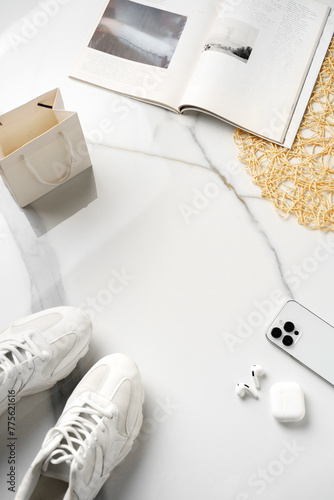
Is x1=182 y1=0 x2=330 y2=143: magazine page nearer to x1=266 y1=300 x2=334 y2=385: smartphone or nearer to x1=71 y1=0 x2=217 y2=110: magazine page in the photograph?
x1=71 y1=0 x2=217 y2=110: magazine page

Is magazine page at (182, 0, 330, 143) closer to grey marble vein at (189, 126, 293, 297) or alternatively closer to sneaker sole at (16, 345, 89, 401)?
grey marble vein at (189, 126, 293, 297)

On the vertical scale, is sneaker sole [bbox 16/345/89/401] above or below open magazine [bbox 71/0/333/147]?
below

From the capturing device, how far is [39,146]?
80 cm

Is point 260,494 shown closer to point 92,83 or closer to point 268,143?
point 268,143

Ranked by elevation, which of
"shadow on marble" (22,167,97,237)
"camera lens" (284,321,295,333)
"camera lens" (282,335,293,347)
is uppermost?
"shadow on marble" (22,167,97,237)

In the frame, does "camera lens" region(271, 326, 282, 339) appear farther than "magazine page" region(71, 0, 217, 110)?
No

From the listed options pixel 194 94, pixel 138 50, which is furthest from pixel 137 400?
pixel 138 50

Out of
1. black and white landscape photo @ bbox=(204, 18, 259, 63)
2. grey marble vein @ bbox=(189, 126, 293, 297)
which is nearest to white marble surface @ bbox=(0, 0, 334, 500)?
grey marble vein @ bbox=(189, 126, 293, 297)

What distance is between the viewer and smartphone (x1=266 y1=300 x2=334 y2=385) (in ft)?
2.67

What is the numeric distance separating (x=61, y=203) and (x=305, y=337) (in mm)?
502

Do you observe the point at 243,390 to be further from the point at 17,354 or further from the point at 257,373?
the point at 17,354

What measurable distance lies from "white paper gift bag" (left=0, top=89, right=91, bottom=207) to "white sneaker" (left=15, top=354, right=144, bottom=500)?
0.33m

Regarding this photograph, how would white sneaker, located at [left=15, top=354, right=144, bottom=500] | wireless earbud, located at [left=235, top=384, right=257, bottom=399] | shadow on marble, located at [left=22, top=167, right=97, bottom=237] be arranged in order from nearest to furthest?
white sneaker, located at [left=15, top=354, right=144, bottom=500]
wireless earbud, located at [left=235, top=384, right=257, bottom=399]
shadow on marble, located at [left=22, top=167, right=97, bottom=237]

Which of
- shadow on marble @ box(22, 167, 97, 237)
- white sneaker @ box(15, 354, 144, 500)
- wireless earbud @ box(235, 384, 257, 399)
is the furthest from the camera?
shadow on marble @ box(22, 167, 97, 237)
